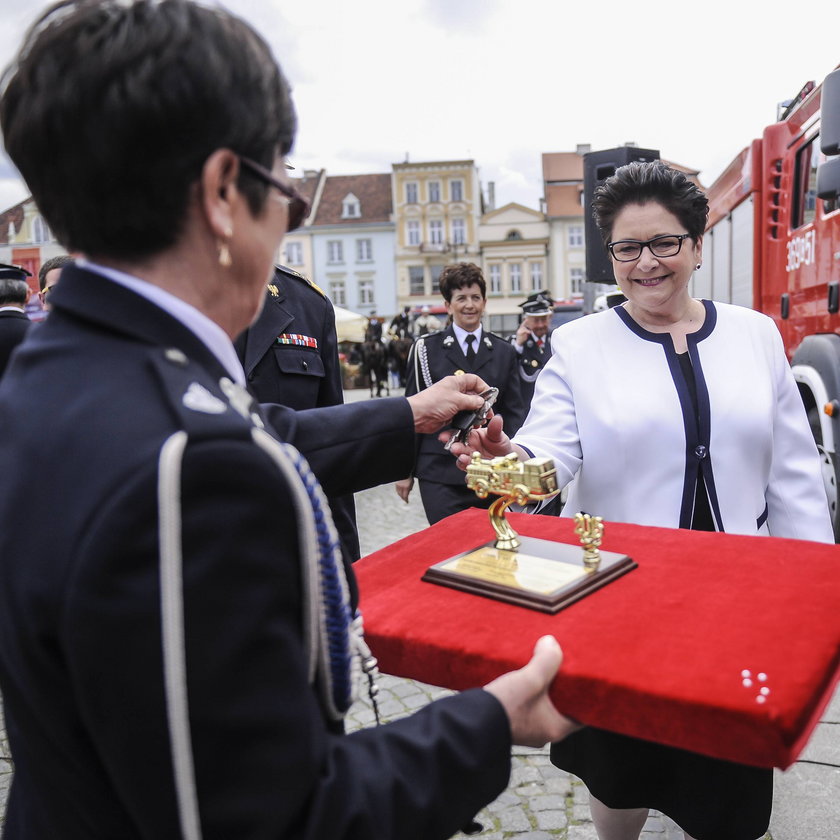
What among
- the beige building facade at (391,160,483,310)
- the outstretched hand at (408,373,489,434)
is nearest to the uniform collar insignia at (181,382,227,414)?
the outstretched hand at (408,373,489,434)

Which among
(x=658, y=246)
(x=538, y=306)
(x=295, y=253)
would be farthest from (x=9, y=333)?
(x=295, y=253)

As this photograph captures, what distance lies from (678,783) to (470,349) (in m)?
3.41

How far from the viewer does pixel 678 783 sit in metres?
1.90

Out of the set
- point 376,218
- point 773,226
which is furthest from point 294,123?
point 376,218

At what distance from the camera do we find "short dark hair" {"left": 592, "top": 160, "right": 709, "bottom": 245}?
226 centimetres

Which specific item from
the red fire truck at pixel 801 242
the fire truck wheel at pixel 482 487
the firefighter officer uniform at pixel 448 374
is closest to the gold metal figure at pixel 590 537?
the fire truck wheel at pixel 482 487

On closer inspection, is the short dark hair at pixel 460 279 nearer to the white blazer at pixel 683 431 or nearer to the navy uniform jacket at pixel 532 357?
the navy uniform jacket at pixel 532 357

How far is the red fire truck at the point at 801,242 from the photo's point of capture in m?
4.36

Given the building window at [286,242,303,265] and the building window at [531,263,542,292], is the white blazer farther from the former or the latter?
the building window at [286,242,303,265]

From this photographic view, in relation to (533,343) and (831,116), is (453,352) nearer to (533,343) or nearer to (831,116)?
(831,116)

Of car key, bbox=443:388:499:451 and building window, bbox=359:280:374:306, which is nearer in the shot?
car key, bbox=443:388:499:451

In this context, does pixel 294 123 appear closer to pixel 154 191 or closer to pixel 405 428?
pixel 154 191

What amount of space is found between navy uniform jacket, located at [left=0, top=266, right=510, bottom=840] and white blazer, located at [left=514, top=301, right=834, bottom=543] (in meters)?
1.37

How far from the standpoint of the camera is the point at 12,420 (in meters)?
0.85
